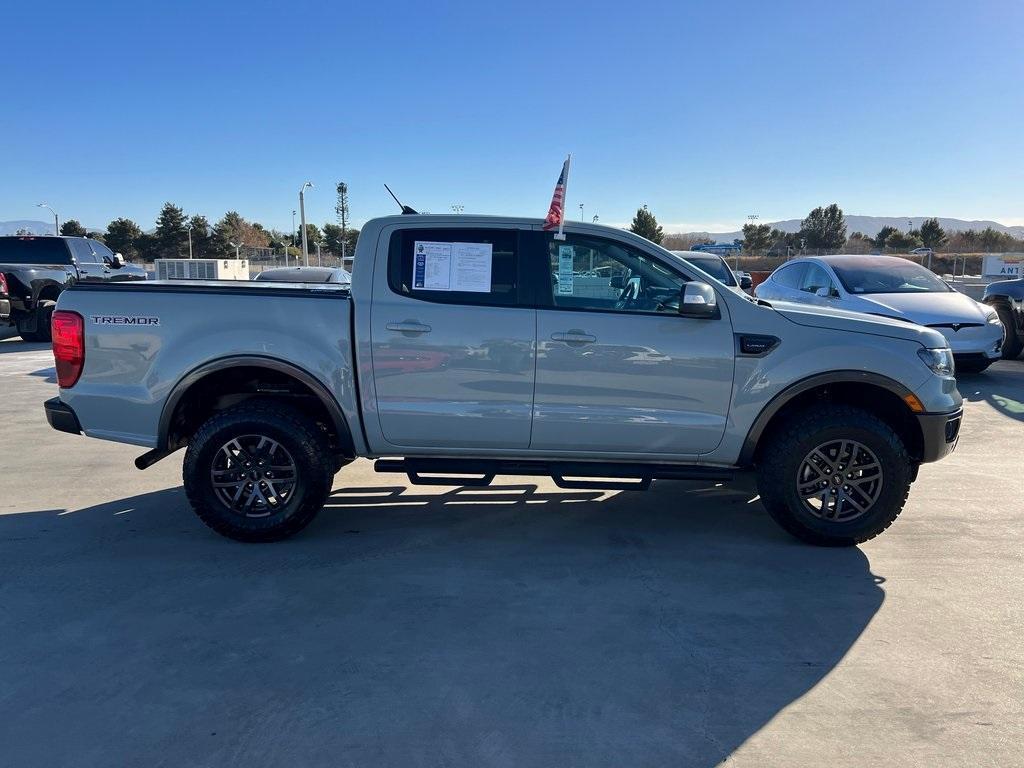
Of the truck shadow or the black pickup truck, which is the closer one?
the truck shadow

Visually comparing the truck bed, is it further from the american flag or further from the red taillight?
the american flag

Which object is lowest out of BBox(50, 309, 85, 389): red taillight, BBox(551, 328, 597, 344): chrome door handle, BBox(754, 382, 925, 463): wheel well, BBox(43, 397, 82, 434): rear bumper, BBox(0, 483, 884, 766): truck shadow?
BBox(0, 483, 884, 766): truck shadow

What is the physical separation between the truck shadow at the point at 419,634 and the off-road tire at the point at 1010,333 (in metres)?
9.11

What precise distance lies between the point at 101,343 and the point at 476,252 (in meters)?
2.38

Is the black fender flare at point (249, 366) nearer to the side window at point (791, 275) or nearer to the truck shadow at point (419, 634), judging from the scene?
the truck shadow at point (419, 634)

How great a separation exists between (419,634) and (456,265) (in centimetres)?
223

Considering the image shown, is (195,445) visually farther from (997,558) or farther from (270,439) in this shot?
(997,558)

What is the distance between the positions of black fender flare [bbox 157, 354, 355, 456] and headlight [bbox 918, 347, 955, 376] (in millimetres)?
3580

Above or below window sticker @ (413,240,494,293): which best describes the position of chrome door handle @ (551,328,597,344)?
below

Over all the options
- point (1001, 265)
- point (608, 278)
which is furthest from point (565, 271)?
point (1001, 265)

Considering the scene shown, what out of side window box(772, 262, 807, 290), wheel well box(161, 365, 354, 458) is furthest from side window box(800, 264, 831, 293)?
wheel well box(161, 365, 354, 458)

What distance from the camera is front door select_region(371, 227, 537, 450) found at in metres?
4.55

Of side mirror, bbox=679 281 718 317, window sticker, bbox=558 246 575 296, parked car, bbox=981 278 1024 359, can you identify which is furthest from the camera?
parked car, bbox=981 278 1024 359

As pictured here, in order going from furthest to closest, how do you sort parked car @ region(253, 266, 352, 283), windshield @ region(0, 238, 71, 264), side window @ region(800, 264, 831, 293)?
windshield @ region(0, 238, 71, 264), parked car @ region(253, 266, 352, 283), side window @ region(800, 264, 831, 293)
